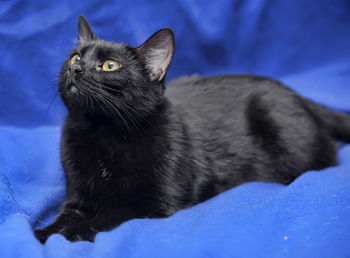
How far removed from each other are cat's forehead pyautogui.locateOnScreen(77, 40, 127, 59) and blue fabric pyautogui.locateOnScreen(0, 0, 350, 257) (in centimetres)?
54

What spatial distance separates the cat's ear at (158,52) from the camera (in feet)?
4.42

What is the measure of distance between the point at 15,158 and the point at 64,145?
38 cm

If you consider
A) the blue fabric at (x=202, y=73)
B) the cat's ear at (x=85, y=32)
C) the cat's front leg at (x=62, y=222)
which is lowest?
the cat's front leg at (x=62, y=222)

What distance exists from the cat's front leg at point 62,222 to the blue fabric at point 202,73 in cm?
6

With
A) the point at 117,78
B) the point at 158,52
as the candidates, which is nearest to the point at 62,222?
the point at 117,78

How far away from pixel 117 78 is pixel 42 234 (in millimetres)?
545

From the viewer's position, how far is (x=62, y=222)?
130 centimetres

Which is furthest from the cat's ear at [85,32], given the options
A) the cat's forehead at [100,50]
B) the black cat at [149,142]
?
the cat's forehead at [100,50]

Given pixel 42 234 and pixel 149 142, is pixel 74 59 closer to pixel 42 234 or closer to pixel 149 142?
pixel 149 142

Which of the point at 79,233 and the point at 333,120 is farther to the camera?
the point at 333,120

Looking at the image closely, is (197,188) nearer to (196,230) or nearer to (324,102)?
(196,230)

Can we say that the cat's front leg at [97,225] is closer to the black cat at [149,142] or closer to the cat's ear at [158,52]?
the black cat at [149,142]

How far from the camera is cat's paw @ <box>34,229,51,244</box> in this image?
1.20m

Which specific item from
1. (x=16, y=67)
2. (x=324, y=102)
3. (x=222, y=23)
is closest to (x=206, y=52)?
(x=222, y=23)
